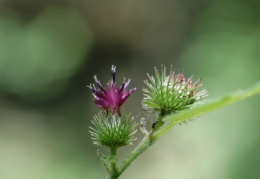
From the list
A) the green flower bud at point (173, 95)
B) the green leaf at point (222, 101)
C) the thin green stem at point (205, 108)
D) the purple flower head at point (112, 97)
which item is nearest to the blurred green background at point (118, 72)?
the green flower bud at point (173, 95)

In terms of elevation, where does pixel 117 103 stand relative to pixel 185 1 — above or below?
below

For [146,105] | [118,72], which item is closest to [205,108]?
[146,105]

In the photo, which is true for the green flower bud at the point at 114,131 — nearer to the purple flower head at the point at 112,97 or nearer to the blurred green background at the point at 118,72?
the purple flower head at the point at 112,97

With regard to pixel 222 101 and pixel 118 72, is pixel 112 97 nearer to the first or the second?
pixel 222 101

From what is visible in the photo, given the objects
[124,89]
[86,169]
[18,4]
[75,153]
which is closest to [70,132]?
[75,153]

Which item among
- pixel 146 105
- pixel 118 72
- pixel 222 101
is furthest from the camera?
pixel 118 72

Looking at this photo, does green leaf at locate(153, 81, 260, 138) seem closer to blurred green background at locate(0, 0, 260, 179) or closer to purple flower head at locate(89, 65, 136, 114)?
purple flower head at locate(89, 65, 136, 114)

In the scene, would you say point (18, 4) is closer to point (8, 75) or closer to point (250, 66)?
point (8, 75)
